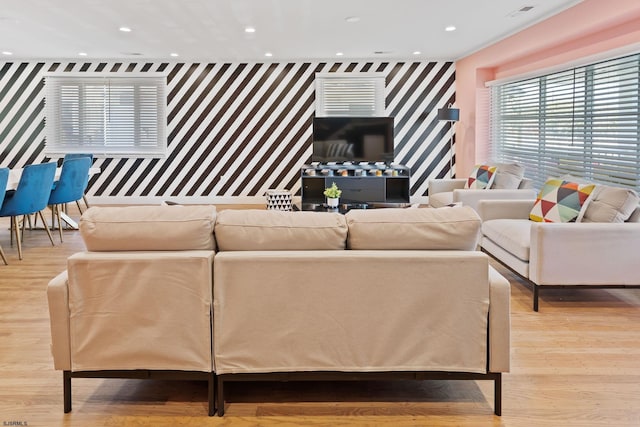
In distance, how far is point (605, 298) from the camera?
397cm

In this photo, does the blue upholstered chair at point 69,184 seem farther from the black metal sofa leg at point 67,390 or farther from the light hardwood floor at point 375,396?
the black metal sofa leg at point 67,390

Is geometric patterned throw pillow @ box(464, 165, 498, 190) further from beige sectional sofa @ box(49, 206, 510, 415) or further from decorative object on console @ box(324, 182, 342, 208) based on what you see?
beige sectional sofa @ box(49, 206, 510, 415)

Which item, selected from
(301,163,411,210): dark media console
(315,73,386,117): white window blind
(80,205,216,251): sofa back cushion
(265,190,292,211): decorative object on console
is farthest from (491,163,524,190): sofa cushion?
(80,205,216,251): sofa back cushion

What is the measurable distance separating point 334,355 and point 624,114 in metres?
3.93

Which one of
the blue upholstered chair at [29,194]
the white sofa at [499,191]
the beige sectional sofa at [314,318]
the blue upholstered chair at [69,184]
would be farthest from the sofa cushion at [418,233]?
the blue upholstered chair at [69,184]

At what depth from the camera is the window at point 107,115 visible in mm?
A: 9055

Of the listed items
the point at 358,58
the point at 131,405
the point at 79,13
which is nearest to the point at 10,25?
the point at 79,13

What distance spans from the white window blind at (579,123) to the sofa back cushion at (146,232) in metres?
3.94

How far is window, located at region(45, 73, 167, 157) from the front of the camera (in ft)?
29.7

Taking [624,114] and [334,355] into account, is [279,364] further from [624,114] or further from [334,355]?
[624,114]

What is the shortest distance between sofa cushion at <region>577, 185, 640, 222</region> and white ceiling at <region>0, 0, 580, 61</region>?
2.09 metres

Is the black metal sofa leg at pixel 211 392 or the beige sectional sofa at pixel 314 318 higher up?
the beige sectional sofa at pixel 314 318

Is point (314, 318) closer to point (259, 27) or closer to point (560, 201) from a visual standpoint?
point (560, 201)

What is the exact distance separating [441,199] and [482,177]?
1.75 feet
